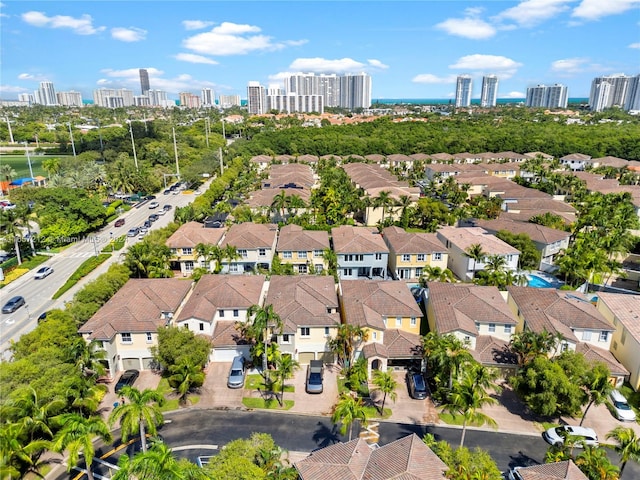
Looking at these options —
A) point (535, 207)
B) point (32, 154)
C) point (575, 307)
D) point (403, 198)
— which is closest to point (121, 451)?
point (575, 307)

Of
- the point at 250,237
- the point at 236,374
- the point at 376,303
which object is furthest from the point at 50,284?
the point at 376,303

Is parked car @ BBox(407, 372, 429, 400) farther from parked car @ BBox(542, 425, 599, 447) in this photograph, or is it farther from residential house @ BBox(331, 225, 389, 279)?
residential house @ BBox(331, 225, 389, 279)

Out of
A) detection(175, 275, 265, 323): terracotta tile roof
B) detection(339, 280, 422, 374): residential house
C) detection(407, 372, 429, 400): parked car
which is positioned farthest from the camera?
detection(175, 275, 265, 323): terracotta tile roof

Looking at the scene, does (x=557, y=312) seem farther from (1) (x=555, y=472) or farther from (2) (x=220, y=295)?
(2) (x=220, y=295)

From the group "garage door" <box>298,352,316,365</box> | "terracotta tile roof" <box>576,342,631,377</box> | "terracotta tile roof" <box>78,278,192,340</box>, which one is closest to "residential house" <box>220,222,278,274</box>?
"terracotta tile roof" <box>78,278,192,340</box>

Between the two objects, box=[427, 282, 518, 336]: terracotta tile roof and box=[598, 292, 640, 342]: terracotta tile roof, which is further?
box=[427, 282, 518, 336]: terracotta tile roof

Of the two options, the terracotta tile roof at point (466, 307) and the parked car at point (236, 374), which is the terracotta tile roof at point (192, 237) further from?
the terracotta tile roof at point (466, 307)
